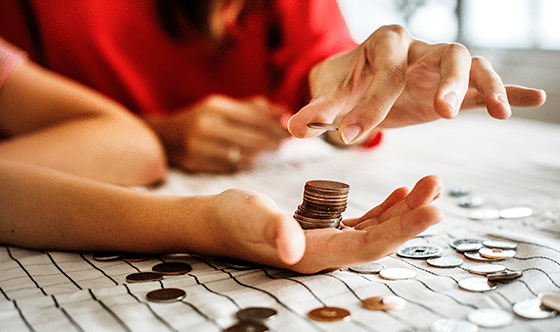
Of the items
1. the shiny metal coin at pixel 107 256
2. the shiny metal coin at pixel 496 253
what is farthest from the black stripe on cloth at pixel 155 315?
the shiny metal coin at pixel 496 253

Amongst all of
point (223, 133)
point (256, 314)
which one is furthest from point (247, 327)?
point (223, 133)

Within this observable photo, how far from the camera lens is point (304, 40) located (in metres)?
1.70

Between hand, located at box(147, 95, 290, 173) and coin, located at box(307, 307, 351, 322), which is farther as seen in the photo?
hand, located at box(147, 95, 290, 173)

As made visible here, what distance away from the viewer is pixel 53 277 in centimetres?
68

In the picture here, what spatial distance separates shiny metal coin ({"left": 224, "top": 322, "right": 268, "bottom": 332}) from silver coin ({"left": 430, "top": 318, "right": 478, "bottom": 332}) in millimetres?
191

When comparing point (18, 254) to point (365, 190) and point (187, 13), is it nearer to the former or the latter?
point (365, 190)

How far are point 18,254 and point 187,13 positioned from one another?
4.02 ft

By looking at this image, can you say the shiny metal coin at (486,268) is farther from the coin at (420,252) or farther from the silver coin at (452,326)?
the silver coin at (452,326)

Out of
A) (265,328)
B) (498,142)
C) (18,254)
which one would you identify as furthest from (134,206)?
(498,142)

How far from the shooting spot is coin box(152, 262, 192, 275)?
69 cm

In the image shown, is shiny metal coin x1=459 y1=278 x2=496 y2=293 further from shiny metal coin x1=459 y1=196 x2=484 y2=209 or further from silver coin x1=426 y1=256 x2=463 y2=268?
shiny metal coin x1=459 y1=196 x2=484 y2=209

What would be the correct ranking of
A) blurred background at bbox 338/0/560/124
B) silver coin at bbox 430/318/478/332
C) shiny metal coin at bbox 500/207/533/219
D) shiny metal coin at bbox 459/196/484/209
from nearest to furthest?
1. silver coin at bbox 430/318/478/332
2. shiny metal coin at bbox 500/207/533/219
3. shiny metal coin at bbox 459/196/484/209
4. blurred background at bbox 338/0/560/124

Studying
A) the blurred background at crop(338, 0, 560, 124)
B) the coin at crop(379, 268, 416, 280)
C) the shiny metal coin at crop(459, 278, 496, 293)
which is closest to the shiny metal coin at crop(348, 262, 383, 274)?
the coin at crop(379, 268, 416, 280)

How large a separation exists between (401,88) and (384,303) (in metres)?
0.34
